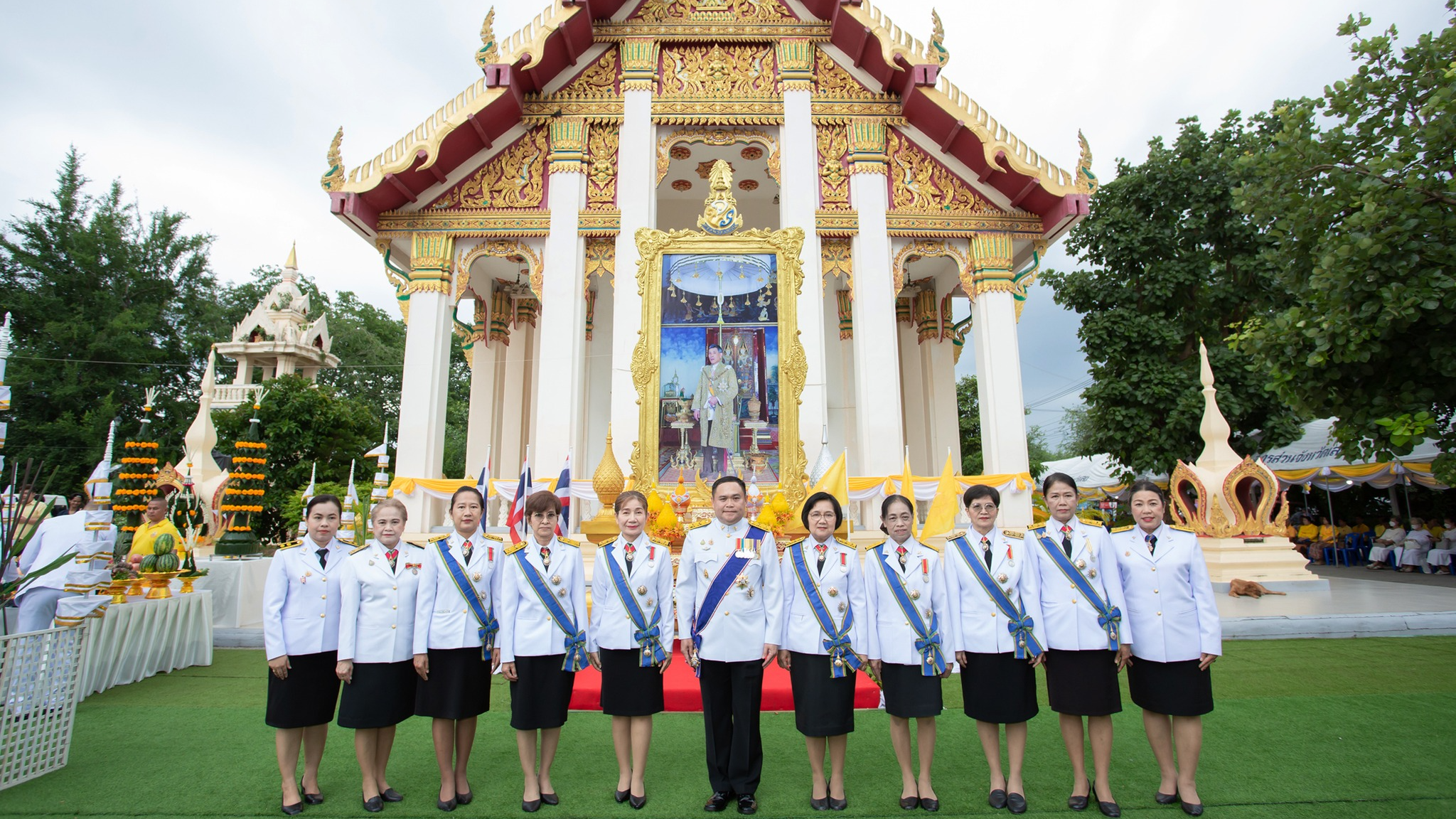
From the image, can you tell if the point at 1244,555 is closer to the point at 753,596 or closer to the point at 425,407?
the point at 753,596

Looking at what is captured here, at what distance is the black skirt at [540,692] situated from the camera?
3176mm

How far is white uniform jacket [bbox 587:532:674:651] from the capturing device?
3244 millimetres

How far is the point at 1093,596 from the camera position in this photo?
10.3 ft

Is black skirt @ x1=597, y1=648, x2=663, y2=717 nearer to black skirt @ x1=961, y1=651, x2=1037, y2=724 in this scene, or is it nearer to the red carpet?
black skirt @ x1=961, y1=651, x2=1037, y2=724

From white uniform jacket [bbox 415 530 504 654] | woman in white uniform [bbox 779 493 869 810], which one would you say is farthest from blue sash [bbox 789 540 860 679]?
white uniform jacket [bbox 415 530 504 654]

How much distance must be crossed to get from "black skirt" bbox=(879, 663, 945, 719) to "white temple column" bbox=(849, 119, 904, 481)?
21.6ft

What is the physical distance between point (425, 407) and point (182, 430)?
13579 mm

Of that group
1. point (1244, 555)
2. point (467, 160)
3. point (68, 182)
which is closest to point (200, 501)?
point (467, 160)

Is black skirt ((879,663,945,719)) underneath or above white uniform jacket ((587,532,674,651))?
underneath

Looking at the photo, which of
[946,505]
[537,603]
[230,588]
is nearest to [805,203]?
[946,505]

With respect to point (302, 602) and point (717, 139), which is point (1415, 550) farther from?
point (302, 602)

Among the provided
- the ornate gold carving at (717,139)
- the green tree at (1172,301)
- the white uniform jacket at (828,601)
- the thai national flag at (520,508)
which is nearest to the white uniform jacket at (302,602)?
the white uniform jacket at (828,601)

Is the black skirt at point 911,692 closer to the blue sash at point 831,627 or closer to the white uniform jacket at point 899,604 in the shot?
the white uniform jacket at point 899,604

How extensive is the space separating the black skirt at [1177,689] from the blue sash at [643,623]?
2.04m
